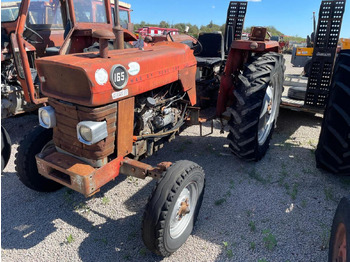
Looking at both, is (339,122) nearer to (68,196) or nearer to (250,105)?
(250,105)

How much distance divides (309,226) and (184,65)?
188cm

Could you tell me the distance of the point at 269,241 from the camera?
7.34 feet

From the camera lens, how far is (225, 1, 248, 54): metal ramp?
14.9 ft

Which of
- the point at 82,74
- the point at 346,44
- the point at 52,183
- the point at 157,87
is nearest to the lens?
the point at 82,74

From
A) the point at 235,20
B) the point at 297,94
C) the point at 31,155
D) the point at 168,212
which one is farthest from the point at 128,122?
the point at 297,94

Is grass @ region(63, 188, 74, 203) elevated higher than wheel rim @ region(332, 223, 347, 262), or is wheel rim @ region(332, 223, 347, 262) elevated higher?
wheel rim @ region(332, 223, 347, 262)

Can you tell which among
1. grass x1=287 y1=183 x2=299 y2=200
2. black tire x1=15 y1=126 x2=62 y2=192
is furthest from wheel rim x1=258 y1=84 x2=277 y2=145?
black tire x1=15 y1=126 x2=62 y2=192

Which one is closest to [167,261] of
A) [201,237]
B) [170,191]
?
[201,237]

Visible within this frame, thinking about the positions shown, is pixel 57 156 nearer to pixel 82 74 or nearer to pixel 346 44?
pixel 82 74

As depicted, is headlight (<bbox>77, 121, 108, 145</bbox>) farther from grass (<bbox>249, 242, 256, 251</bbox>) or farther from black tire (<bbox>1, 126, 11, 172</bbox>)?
grass (<bbox>249, 242, 256, 251</bbox>)

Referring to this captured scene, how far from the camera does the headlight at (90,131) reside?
1.97m

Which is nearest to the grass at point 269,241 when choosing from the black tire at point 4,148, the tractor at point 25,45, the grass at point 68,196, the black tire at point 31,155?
the grass at point 68,196

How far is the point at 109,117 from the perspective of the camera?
2.12 metres

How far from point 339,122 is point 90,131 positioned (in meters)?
2.38
